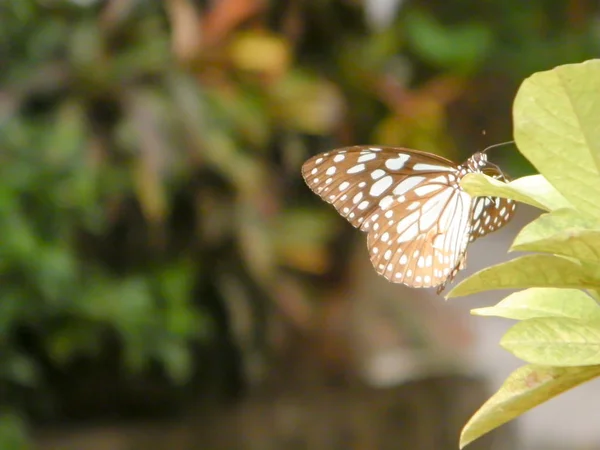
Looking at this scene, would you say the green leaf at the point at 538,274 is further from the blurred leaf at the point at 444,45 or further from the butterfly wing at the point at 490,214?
the blurred leaf at the point at 444,45

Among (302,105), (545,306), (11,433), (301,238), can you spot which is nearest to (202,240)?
(301,238)

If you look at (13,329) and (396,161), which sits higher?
(396,161)

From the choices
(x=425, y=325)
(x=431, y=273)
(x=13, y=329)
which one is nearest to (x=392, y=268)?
(x=431, y=273)

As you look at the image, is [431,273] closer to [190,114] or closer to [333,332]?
[190,114]

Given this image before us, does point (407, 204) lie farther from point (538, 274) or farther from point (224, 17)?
point (224, 17)

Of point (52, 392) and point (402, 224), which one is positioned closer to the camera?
point (402, 224)

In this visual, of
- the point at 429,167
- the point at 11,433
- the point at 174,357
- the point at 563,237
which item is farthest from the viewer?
the point at 174,357

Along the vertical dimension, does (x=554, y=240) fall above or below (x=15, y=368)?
above
